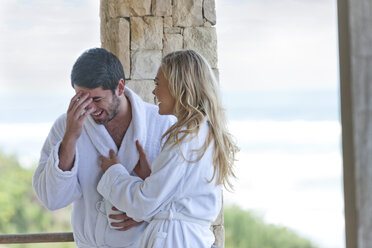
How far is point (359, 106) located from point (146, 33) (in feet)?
6.84

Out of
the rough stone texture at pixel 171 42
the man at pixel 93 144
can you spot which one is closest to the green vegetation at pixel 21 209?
the rough stone texture at pixel 171 42

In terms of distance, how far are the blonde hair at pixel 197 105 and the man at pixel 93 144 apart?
293mm

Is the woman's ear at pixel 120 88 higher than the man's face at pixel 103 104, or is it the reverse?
the woman's ear at pixel 120 88

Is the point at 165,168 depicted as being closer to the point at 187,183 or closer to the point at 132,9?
the point at 187,183

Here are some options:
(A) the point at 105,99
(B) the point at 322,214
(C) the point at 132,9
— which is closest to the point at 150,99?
(C) the point at 132,9

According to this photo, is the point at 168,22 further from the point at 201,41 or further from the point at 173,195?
the point at 173,195

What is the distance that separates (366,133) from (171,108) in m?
1.15

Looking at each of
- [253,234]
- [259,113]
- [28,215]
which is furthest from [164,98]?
[259,113]

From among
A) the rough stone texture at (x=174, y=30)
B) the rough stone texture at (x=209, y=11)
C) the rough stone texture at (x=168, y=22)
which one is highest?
the rough stone texture at (x=209, y=11)

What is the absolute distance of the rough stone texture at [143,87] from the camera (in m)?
2.71

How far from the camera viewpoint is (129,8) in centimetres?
271

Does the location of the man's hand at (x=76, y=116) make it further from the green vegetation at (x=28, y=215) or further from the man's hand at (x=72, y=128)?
the green vegetation at (x=28, y=215)

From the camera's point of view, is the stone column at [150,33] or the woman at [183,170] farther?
the stone column at [150,33]

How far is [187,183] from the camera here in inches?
68.9
